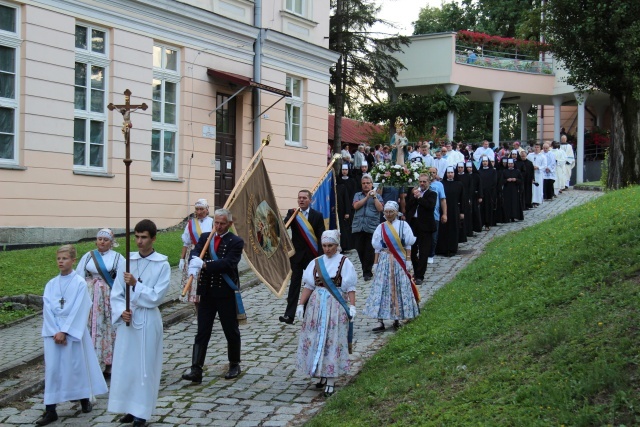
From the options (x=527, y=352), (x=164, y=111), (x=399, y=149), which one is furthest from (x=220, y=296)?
(x=399, y=149)

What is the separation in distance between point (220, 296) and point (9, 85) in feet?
33.2

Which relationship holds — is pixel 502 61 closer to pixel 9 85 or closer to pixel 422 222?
pixel 422 222

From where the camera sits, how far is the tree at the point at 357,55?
34.1 m

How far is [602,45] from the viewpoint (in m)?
15.6

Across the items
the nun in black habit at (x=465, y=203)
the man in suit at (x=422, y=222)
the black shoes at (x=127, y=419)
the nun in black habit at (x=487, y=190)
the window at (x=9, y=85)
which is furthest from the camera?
the nun in black habit at (x=487, y=190)

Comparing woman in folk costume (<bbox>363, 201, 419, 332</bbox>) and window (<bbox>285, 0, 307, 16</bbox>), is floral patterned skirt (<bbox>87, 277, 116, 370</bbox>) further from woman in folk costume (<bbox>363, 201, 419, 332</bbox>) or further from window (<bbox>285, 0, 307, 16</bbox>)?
window (<bbox>285, 0, 307, 16</bbox>)

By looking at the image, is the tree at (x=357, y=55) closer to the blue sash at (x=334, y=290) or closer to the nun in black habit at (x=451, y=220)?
the nun in black habit at (x=451, y=220)

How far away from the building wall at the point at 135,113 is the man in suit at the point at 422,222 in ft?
23.8

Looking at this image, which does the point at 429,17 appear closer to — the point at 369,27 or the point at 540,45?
the point at 369,27

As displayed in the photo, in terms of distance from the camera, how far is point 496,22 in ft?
164

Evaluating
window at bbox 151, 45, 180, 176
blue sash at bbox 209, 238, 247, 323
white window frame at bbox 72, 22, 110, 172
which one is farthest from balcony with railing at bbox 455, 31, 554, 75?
blue sash at bbox 209, 238, 247, 323

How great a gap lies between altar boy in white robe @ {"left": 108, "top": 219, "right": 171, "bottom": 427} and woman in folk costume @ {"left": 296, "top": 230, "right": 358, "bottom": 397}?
1651 millimetres

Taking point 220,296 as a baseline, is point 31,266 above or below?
below

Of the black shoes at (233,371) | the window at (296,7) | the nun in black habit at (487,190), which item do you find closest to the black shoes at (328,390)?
the black shoes at (233,371)
